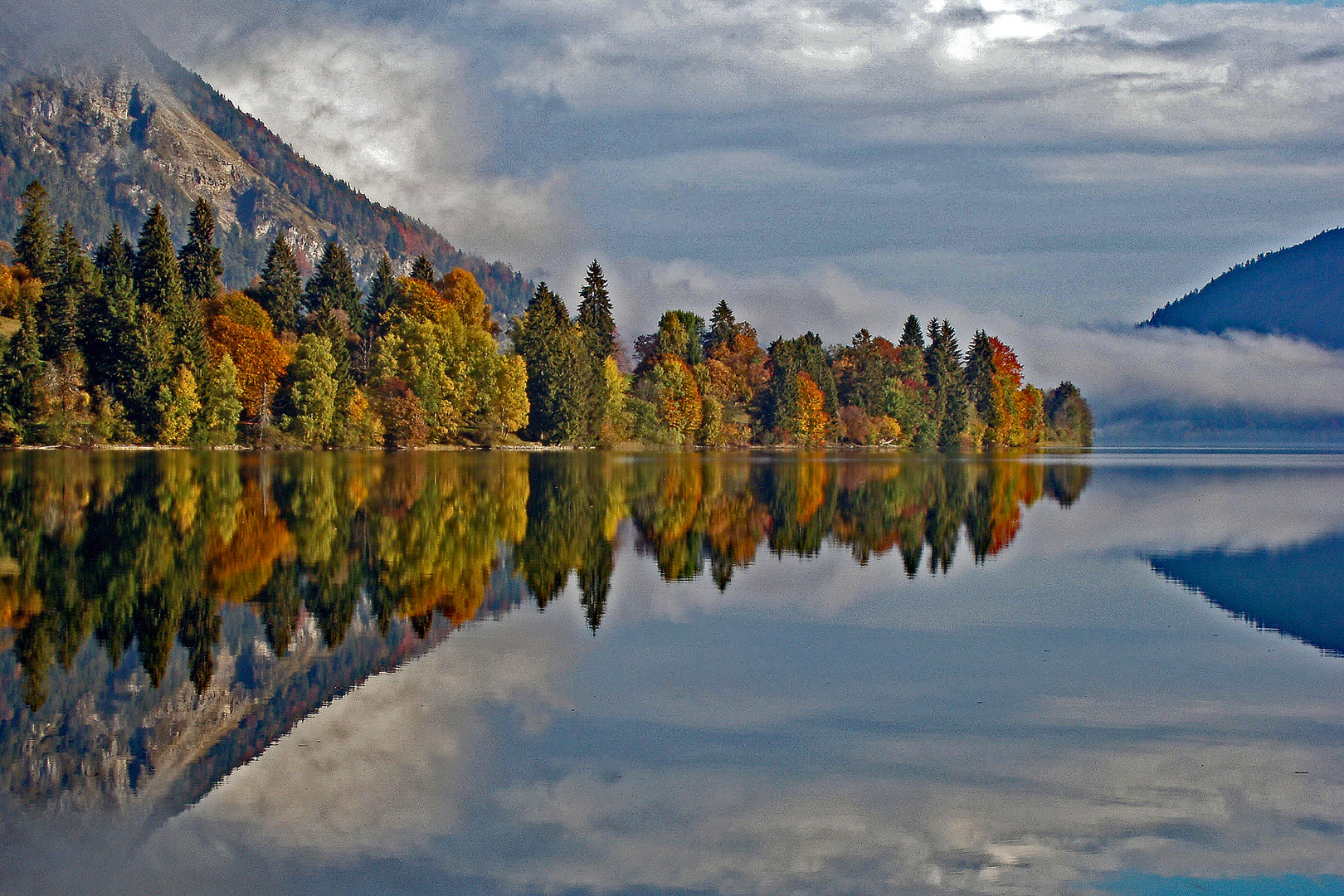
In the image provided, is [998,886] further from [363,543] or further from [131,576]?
[363,543]

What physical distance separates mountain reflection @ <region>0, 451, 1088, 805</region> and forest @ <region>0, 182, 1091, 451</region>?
38849mm

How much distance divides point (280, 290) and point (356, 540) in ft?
325

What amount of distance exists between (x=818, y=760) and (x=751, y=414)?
163m

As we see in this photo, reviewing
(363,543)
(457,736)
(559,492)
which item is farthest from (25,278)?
(457,736)

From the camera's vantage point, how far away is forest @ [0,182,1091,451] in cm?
9631

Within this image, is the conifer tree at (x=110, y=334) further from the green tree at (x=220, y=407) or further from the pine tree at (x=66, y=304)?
the green tree at (x=220, y=407)

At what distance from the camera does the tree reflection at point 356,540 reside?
698 inches

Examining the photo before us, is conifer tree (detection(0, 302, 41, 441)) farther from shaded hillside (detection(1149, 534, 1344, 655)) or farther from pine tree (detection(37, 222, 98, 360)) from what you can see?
shaded hillside (detection(1149, 534, 1344, 655))

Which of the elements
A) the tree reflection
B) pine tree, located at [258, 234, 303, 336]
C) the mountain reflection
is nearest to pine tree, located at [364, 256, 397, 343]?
pine tree, located at [258, 234, 303, 336]

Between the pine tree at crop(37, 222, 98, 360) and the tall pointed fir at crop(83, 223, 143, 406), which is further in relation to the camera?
the tall pointed fir at crop(83, 223, 143, 406)

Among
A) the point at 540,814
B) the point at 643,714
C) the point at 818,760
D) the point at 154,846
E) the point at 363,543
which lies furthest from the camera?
the point at 363,543

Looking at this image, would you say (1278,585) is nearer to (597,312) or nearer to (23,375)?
(23,375)

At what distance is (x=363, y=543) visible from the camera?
28547mm

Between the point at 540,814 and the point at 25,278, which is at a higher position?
the point at 25,278
